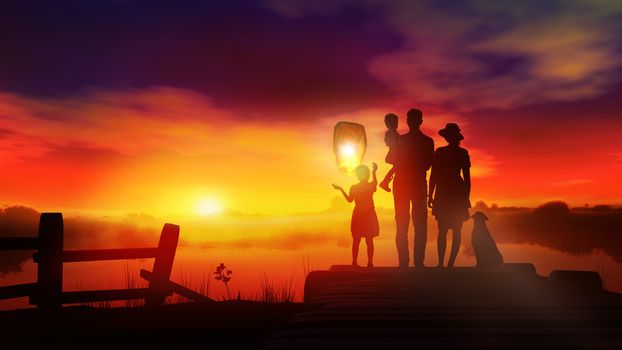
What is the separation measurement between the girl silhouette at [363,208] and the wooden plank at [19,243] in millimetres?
5772

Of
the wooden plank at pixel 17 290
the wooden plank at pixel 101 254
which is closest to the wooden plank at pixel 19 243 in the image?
the wooden plank at pixel 101 254

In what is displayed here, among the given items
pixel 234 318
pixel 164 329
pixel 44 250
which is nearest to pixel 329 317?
pixel 164 329

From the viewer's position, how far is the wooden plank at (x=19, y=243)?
9.40m

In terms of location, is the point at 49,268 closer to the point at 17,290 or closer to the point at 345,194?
the point at 17,290

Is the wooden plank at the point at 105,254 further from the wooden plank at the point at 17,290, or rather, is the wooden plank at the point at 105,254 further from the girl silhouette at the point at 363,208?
the girl silhouette at the point at 363,208

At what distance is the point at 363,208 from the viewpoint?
12.6m

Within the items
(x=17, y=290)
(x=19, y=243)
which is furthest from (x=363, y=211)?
(x=17, y=290)

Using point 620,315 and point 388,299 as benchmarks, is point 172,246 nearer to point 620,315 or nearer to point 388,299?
point 388,299

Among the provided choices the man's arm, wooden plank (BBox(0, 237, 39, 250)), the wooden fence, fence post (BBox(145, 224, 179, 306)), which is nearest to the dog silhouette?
the man's arm

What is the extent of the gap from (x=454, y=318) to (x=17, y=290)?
812cm

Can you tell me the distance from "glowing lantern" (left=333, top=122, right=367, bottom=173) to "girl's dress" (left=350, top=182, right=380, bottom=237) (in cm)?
47

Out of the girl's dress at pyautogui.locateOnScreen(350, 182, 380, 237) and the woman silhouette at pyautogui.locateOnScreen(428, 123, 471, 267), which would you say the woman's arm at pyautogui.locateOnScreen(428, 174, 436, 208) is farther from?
the girl's dress at pyautogui.locateOnScreen(350, 182, 380, 237)

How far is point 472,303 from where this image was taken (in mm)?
4988

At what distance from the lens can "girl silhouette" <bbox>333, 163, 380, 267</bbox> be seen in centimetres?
1257
